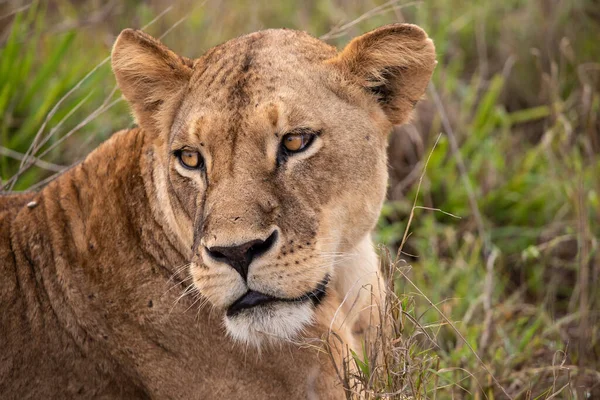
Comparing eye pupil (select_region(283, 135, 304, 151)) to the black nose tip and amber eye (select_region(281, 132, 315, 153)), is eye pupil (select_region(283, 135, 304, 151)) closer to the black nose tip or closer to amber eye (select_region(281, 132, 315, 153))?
amber eye (select_region(281, 132, 315, 153))

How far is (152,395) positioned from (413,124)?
14.1 feet

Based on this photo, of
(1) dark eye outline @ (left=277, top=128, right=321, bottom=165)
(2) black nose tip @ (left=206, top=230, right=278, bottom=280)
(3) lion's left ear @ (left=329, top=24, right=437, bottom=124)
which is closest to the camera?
(2) black nose tip @ (left=206, top=230, right=278, bottom=280)

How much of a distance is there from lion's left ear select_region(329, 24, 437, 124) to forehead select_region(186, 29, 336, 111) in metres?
0.16

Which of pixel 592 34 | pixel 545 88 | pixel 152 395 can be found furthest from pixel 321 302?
pixel 592 34

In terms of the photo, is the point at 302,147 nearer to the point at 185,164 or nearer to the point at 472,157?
the point at 185,164

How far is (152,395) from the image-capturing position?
3.47 m

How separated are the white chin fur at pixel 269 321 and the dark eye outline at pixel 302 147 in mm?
568

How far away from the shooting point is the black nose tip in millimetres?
2996

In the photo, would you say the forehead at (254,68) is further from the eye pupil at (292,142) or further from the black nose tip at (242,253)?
the black nose tip at (242,253)

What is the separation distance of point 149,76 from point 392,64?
3.43ft

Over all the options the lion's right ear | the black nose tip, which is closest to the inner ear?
the lion's right ear

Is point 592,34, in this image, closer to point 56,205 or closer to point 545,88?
point 545,88

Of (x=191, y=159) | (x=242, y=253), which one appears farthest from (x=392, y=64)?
(x=242, y=253)

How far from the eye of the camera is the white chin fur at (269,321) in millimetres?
3109
